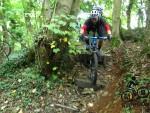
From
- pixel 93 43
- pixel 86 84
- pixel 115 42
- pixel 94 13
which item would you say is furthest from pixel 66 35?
pixel 115 42

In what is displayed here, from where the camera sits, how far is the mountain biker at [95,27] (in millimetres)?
9391

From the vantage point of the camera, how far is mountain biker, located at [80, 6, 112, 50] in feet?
30.8

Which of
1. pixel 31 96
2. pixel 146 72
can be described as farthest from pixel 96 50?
pixel 31 96

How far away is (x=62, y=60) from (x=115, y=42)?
232 inches

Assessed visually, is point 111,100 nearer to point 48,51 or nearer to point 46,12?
point 48,51

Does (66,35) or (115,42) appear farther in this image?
(115,42)

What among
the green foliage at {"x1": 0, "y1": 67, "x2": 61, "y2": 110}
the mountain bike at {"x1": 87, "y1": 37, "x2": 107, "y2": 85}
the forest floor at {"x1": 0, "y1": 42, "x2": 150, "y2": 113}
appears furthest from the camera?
the mountain bike at {"x1": 87, "y1": 37, "x2": 107, "y2": 85}

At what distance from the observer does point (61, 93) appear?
895 cm

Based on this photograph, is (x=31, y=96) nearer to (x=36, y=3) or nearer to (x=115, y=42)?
(x=36, y=3)

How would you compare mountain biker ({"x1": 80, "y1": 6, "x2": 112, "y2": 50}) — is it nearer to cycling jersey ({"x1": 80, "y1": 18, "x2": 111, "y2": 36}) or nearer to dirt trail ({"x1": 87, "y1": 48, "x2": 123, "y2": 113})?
cycling jersey ({"x1": 80, "y1": 18, "x2": 111, "y2": 36})

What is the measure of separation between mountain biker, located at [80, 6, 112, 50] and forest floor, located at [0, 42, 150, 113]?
1.21 m

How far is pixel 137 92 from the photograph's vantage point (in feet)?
25.4

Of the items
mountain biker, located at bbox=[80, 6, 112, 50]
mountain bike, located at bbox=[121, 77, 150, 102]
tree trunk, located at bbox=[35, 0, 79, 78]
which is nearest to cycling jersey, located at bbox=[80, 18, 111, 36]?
mountain biker, located at bbox=[80, 6, 112, 50]

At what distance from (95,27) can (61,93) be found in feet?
7.42
